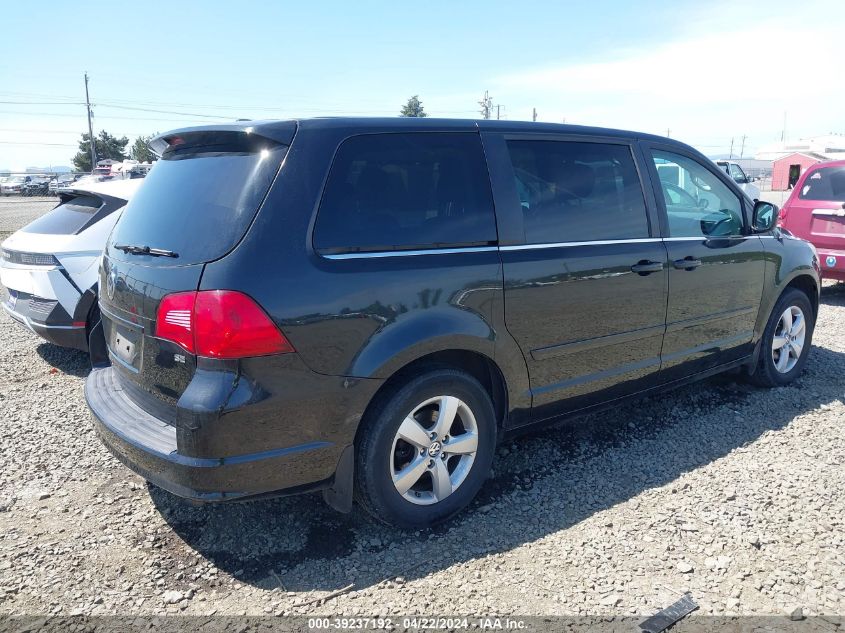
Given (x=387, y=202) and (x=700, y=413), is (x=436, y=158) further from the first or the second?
(x=700, y=413)

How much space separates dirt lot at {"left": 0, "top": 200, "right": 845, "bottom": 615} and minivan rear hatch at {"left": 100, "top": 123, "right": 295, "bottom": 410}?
73 centimetres

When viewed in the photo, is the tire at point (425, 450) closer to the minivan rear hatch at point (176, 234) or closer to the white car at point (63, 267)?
the minivan rear hatch at point (176, 234)

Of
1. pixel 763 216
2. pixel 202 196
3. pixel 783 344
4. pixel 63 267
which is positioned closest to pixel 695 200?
pixel 763 216

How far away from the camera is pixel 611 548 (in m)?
2.89

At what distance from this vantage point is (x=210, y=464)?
245cm

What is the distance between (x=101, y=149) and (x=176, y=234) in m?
71.9

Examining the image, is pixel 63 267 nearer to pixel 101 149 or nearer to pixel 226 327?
pixel 226 327

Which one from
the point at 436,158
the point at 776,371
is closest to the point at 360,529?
the point at 436,158

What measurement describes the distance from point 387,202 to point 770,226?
10.5ft

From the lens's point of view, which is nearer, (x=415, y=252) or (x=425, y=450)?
(x=415, y=252)

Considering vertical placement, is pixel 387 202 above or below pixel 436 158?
below

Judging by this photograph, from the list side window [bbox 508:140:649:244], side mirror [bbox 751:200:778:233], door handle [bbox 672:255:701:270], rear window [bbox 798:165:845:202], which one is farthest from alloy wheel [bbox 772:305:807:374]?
rear window [bbox 798:165:845:202]

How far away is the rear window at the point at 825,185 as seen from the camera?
8289mm

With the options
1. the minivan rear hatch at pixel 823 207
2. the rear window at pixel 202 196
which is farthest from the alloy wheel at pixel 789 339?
the rear window at pixel 202 196
